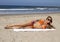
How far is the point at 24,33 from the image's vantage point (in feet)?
3.57

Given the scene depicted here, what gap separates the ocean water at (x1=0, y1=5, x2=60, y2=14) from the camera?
124cm

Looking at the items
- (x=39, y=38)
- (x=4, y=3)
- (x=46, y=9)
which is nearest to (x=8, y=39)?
(x=39, y=38)

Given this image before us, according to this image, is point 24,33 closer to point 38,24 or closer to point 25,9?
point 38,24

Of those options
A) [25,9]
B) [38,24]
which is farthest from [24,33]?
[25,9]

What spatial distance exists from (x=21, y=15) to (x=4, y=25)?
23 centimetres

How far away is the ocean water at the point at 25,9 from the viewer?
1.24 m

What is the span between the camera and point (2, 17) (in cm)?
120

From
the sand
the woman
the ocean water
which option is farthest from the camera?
the ocean water

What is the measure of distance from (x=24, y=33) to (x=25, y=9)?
31 cm

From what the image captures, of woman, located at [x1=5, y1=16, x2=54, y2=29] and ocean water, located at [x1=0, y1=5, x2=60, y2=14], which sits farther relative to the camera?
ocean water, located at [x1=0, y1=5, x2=60, y2=14]

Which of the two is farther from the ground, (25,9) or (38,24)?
(25,9)

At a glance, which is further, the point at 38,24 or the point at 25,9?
the point at 25,9

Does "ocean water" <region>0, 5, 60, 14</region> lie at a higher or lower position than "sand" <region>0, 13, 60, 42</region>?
higher

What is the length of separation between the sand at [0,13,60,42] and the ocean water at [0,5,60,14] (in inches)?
1.9
